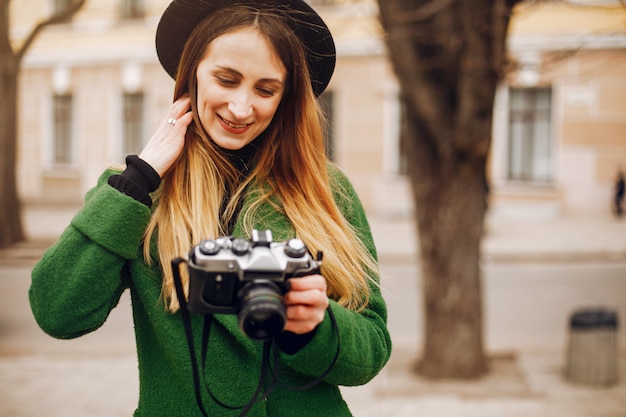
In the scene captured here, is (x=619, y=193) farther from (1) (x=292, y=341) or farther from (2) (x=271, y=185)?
(1) (x=292, y=341)

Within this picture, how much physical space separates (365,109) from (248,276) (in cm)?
1784

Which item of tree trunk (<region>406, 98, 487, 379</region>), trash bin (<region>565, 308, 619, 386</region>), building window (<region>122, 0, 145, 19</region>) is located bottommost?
trash bin (<region>565, 308, 619, 386</region>)

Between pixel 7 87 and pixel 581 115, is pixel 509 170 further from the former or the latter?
pixel 7 87

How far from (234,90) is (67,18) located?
9.45 metres

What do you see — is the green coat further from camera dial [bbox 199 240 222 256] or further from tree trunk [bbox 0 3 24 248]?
tree trunk [bbox 0 3 24 248]

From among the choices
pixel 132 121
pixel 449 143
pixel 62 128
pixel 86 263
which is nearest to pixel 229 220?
pixel 86 263

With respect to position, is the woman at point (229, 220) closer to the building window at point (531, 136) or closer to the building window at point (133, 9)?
the building window at point (531, 136)

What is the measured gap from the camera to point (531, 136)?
18484 millimetres

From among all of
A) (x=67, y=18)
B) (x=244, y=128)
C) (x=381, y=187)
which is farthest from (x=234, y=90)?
(x=381, y=187)

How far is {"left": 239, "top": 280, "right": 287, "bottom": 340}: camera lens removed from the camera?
1.29m

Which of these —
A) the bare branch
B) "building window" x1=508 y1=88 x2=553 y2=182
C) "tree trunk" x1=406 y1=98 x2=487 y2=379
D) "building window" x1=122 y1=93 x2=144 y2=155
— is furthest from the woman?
"building window" x1=122 y1=93 x2=144 y2=155

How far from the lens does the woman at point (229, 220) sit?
158cm

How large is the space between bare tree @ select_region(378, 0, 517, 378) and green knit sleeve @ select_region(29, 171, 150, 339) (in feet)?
13.5

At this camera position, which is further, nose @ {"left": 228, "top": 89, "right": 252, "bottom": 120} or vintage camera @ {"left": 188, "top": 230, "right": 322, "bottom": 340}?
nose @ {"left": 228, "top": 89, "right": 252, "bottom": 120}
